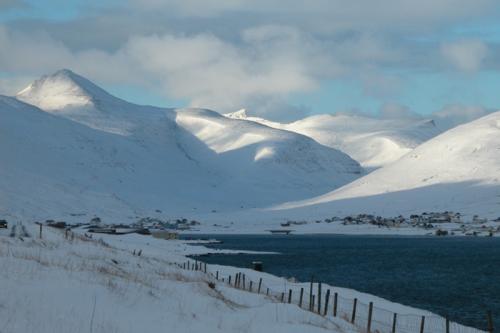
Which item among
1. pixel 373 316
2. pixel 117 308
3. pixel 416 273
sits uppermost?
pixel 416 273

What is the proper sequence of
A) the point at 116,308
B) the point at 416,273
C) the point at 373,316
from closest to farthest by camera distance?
the point at 116,308 → the point at 373,316 → the point at 416,273

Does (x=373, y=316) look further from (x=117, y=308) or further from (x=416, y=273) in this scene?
(x=416, y=273)

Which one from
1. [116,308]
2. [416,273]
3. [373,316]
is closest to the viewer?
[116,308]

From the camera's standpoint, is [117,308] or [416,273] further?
[416,273]

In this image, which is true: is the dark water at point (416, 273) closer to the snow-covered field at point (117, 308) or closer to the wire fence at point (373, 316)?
the wire fence at point (373, 316)

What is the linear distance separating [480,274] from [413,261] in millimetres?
17581

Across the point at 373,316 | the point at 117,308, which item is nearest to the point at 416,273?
the point at 373,316

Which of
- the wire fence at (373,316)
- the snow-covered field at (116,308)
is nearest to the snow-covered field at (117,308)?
the snow-covered field at (116,308)

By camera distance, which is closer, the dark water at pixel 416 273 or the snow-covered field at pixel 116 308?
the snow-covered field at pixel 116 308

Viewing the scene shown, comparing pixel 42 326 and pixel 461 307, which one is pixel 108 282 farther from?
pixel 461 307

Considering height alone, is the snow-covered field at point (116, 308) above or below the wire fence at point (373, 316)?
above

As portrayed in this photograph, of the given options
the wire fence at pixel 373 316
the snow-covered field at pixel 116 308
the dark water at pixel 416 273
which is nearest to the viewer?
the snow-covered field at pixel 116 308

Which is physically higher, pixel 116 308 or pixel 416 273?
pixel 416 273

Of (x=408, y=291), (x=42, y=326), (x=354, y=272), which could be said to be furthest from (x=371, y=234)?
(x=42, y=326)
